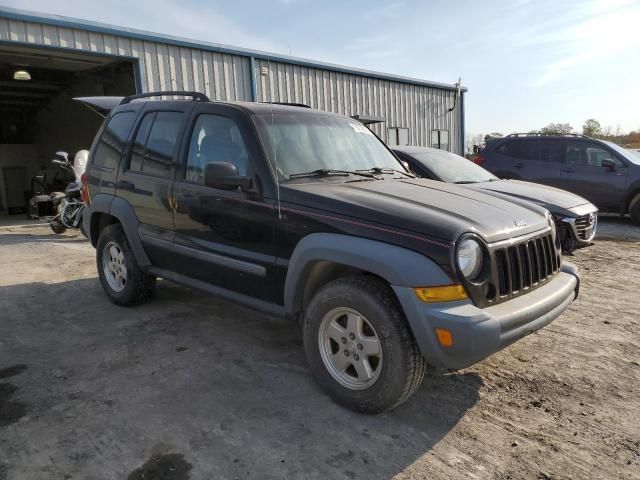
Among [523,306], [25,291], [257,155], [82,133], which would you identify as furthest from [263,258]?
[82,133]

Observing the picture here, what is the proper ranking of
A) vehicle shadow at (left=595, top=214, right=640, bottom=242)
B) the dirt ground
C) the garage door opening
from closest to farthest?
the dirt ground < vehicle shadow at (left=595, top=214, right=640, bottom=242) < the garage door opening

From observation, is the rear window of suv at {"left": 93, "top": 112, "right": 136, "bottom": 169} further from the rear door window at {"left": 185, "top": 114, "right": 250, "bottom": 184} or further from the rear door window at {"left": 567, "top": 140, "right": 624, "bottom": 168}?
the rear door window at {"left": 567, "top": 140, "right": 624, "bottom": 168}

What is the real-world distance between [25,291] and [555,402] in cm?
574

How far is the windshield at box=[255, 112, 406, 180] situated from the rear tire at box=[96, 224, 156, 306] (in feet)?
6.86

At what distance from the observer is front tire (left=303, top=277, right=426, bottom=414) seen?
9.06 ft

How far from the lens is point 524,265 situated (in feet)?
9.98

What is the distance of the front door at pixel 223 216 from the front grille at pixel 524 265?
1.48m

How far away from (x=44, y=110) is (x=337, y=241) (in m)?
22.4

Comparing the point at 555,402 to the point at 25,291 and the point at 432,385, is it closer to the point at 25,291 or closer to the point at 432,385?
the point at 432,385

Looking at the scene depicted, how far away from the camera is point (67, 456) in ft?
8.54

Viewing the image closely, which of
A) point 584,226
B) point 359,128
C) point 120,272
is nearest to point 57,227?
point 120,272

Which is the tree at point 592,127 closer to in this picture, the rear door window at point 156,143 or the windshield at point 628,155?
the windshield at point 628,155

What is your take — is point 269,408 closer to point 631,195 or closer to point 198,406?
point 198,406

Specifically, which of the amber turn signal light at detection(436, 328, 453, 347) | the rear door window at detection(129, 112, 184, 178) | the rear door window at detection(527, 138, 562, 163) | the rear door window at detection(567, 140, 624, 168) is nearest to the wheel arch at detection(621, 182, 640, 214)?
the rear door window at detection(567, 140, 624, 168)
